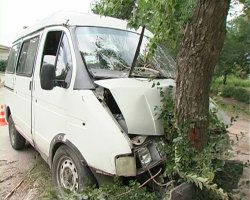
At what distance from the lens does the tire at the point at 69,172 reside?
148 inches

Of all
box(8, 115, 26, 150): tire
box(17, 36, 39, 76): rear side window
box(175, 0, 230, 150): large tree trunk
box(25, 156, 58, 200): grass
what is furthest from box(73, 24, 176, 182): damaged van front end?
box(8, 115, 26, 150): tire

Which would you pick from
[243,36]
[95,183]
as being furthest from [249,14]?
[243,36]

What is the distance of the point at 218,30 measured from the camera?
3320mm

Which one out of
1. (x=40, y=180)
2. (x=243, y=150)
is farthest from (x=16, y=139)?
(x=243, y=150)

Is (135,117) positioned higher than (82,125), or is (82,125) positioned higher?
(135,117)

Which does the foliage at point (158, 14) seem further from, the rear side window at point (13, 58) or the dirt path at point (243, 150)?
the rear side window at point (13, 58)

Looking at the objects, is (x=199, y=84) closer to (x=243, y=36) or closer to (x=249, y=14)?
(x=249, y=14)

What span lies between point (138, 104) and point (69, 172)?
1.15 m

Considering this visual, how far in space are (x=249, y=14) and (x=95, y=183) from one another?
243 cm

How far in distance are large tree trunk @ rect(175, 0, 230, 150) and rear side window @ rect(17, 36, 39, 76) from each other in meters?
2.86

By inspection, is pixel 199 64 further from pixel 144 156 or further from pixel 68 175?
pixel 68 175

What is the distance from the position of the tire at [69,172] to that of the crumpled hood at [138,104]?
2.23 feet

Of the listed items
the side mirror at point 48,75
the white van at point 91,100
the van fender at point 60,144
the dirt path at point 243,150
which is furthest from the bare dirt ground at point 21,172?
the side mirror at point 48,75

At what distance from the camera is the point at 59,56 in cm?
461
